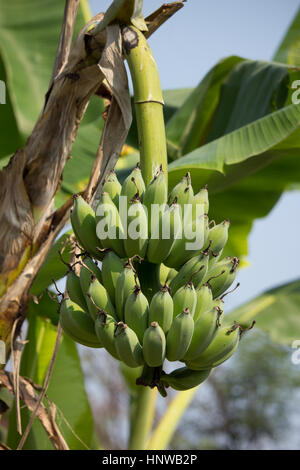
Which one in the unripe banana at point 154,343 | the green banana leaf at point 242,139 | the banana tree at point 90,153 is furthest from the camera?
the green banana leaf at point 242,139

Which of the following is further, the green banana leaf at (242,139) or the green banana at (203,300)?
the green banana leaf at (242,139)

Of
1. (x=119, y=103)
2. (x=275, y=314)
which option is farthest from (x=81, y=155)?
(x=119, y=103)

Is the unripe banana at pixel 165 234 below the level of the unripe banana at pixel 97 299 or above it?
above

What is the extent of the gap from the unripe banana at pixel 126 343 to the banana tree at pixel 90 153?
9 cm

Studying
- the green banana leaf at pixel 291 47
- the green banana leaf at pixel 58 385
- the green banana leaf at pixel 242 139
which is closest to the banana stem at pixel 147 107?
the green banana leaf at pixel 242 139

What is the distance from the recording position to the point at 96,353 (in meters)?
8.86

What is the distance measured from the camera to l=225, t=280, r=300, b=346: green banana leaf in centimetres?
230

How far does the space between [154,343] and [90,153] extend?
1748 millimetres

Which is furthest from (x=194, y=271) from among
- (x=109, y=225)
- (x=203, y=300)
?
(x=109, y=225)

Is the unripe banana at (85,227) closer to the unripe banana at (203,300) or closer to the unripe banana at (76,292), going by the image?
the unripe banana at (76,292)

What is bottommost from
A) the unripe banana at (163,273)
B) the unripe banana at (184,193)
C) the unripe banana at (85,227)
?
the unripe banana at (163,273)

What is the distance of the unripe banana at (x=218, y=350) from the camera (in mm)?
966
